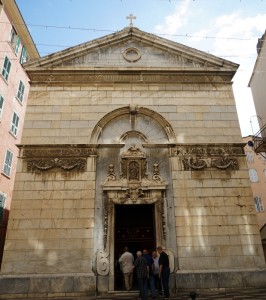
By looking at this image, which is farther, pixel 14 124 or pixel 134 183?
pixel 14 124

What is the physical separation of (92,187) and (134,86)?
541 centimetres

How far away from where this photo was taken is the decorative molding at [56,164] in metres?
11.5

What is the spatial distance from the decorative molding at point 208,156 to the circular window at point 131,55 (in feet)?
17.5

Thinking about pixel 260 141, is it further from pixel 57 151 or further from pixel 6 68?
pixel 6 68

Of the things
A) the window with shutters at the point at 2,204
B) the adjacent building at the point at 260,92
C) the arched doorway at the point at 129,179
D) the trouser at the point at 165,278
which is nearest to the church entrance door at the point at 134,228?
the arched doorway at the point at 129,179

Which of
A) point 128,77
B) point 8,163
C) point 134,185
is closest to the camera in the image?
point 134,185

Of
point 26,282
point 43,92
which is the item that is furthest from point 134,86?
point 26,282

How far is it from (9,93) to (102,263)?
13.9m

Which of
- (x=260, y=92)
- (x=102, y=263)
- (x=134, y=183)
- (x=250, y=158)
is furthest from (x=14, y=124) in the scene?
(x=250, y=158)

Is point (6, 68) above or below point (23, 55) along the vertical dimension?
below

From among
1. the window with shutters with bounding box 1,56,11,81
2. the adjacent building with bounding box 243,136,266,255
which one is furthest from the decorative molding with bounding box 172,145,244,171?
the adjacent building with bounding box 243,136,266,255

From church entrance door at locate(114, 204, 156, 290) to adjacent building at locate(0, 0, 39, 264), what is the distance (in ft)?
Answer: 28.9

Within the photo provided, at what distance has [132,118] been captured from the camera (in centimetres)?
1276

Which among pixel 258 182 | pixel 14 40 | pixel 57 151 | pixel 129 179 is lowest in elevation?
pixel 129 179
